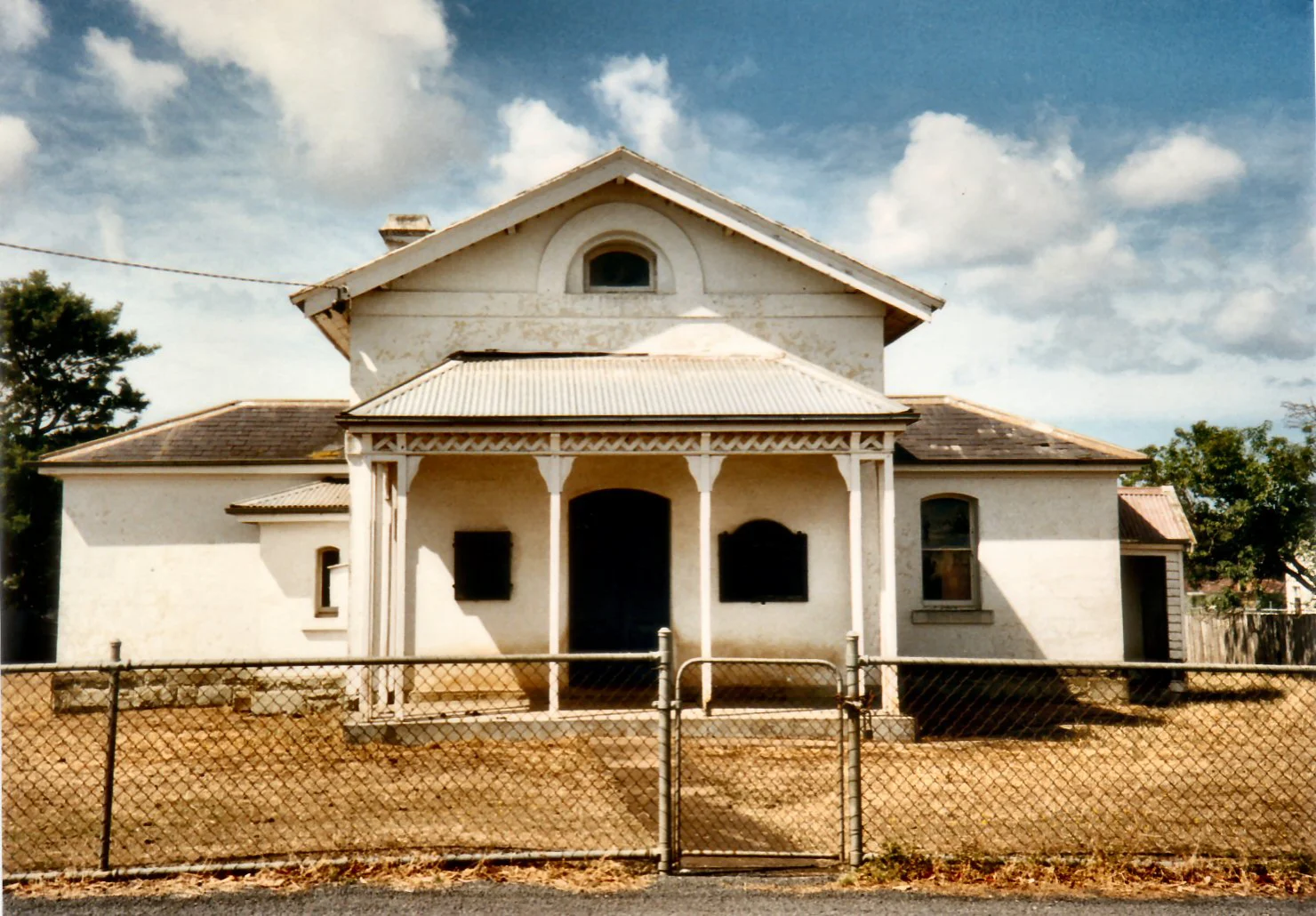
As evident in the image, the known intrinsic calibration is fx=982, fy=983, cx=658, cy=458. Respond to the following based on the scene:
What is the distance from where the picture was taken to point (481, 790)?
8.18m

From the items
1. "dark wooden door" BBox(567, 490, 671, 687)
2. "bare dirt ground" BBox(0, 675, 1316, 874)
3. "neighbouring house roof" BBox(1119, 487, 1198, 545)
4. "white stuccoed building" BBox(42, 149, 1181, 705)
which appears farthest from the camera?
"neighbouring house roof" BBox(1119, 487, 1198, 545)

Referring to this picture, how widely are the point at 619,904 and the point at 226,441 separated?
1321 centimetres

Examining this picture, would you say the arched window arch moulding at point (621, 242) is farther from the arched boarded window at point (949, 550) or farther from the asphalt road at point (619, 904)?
the asphalt road at point (619, 904)

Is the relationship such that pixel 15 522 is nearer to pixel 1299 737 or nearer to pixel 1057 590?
pixel 1057 590

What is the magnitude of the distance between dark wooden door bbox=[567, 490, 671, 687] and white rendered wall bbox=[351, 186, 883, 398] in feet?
7.35

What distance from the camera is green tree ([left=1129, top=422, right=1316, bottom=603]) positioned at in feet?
101

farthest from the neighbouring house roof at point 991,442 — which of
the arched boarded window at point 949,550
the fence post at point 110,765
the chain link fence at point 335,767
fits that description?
the fence post at point 110,765

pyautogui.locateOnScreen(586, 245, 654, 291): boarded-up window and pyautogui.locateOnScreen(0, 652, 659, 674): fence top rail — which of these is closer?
pyautogui.locateOnScreen(0, 652, 659, 674): fence top rail

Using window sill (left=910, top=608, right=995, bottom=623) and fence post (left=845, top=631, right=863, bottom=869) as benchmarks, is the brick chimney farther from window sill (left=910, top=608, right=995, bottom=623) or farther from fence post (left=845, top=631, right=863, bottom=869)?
fence post (left=845, top=631, right=863, bottom=869)

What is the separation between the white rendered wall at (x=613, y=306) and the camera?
13.6m

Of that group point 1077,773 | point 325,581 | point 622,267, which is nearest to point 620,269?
point 622,267

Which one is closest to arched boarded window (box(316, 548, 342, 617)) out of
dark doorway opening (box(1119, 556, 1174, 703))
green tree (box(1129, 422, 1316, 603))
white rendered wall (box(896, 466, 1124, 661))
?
white rendered wall (box(896, 466, 1124, 661))

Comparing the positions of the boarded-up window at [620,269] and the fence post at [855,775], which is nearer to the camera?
the fence post at [855,775]

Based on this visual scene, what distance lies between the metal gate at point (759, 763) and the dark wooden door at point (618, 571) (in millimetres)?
1067
